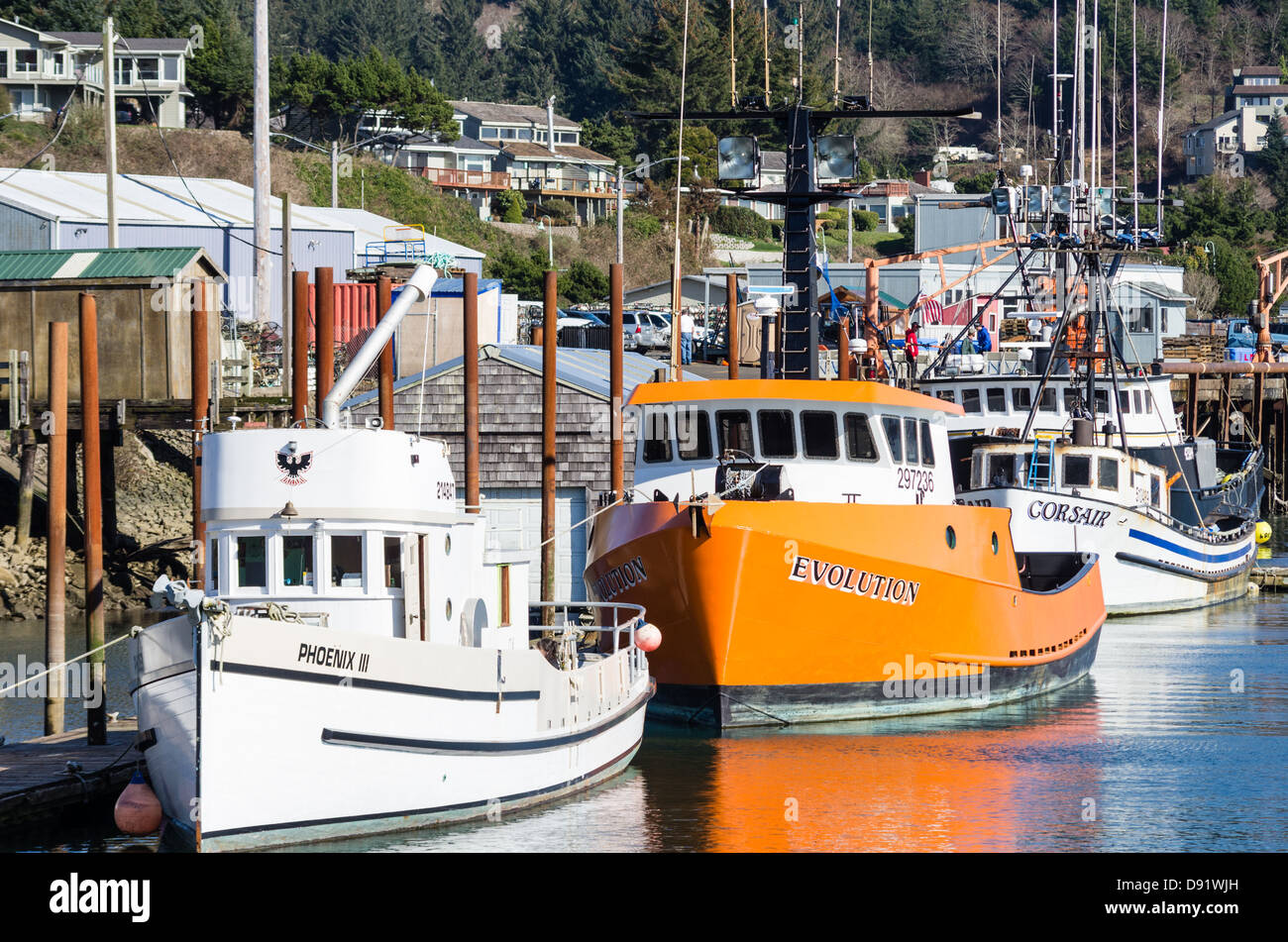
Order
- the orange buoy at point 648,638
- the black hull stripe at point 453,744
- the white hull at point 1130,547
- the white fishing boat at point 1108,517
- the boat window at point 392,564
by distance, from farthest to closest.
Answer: the white fishing boat at point 1108,517
the white hull at point 1130,547
the orange buoy at point 648,638
the boat window at point 392,564
the black hull stripe at point 453,744

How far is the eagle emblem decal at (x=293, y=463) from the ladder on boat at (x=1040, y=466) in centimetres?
2035

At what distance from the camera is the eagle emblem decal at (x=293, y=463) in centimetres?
1595

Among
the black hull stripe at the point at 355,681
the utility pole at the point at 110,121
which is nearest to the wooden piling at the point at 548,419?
the black hull stripe at the point at 355,681

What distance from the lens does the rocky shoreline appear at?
104 feet

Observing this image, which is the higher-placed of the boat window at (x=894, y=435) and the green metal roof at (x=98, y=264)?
the green metal roof at (x=98, y=264)

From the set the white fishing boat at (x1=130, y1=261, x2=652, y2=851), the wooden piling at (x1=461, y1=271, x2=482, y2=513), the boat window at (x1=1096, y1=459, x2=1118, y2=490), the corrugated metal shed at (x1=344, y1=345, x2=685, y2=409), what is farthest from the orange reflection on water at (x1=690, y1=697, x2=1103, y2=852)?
the boat window at (x1=1096, y1=459, x2=1118, y2=490)

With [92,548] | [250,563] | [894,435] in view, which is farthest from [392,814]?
[894,435]

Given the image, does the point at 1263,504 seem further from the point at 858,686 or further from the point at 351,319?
the point at 858,686

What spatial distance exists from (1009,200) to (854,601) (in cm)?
1629

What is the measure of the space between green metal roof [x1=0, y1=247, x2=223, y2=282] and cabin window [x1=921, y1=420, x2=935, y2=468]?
1280 cm

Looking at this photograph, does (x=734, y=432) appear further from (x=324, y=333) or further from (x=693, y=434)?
(x=324, y=333)

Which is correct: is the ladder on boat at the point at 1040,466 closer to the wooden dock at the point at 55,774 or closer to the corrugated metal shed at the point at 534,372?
the corrugated metal shed at the point at 534,372

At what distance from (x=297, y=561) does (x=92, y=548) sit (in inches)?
147

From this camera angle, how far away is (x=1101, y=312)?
3653 centimetres
